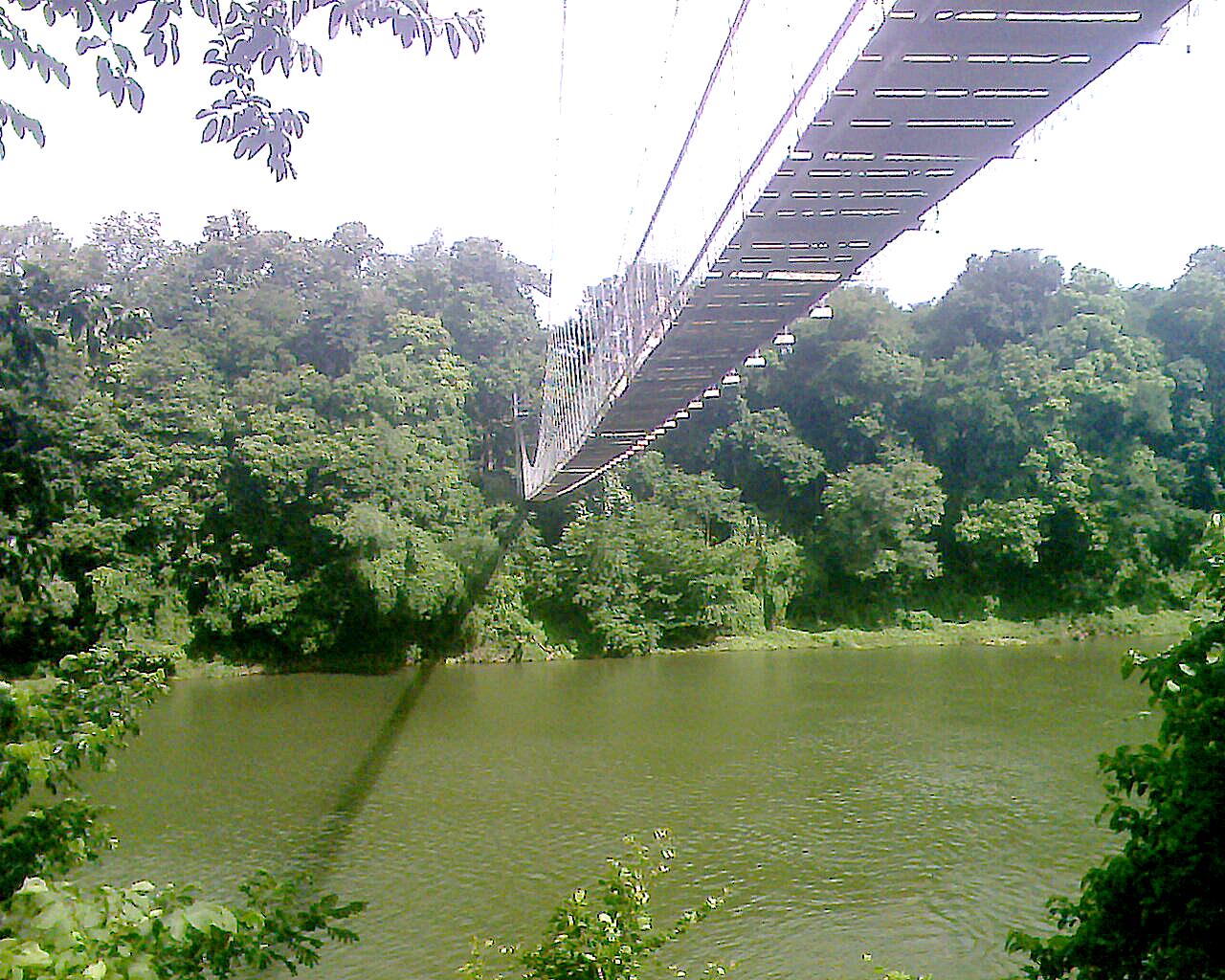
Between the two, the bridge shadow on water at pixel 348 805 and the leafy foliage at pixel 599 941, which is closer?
the leafy foliage at pixel 599 941

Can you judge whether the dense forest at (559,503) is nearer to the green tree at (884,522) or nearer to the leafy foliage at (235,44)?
the green tree at (884,522)

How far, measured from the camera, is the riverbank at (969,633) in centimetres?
1241

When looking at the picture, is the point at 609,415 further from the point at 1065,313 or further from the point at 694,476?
the point at 1065,313

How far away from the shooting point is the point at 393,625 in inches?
A: 455

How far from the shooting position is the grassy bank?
12422 millimetres

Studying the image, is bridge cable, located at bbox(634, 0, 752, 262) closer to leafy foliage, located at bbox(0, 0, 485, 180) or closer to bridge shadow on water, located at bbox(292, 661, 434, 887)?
leafy foliage, located at bbox(0, 0, 485, 180)

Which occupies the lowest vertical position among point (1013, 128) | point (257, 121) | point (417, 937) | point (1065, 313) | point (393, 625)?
point (417, 937)

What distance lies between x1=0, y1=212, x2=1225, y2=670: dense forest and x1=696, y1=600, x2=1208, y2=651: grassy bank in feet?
0.69

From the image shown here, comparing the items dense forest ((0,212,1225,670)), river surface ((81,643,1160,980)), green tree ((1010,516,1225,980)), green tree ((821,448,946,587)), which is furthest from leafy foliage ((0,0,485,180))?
green tree ((821,448,946,587))

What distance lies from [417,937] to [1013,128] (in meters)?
3.32

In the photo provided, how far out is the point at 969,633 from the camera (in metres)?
12.7

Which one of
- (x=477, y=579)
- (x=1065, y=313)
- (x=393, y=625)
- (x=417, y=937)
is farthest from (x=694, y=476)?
(x=417, y=937)

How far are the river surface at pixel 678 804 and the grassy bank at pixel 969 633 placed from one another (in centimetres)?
257

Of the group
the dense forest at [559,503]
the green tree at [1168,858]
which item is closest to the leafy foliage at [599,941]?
the green tree at [1168,858]
